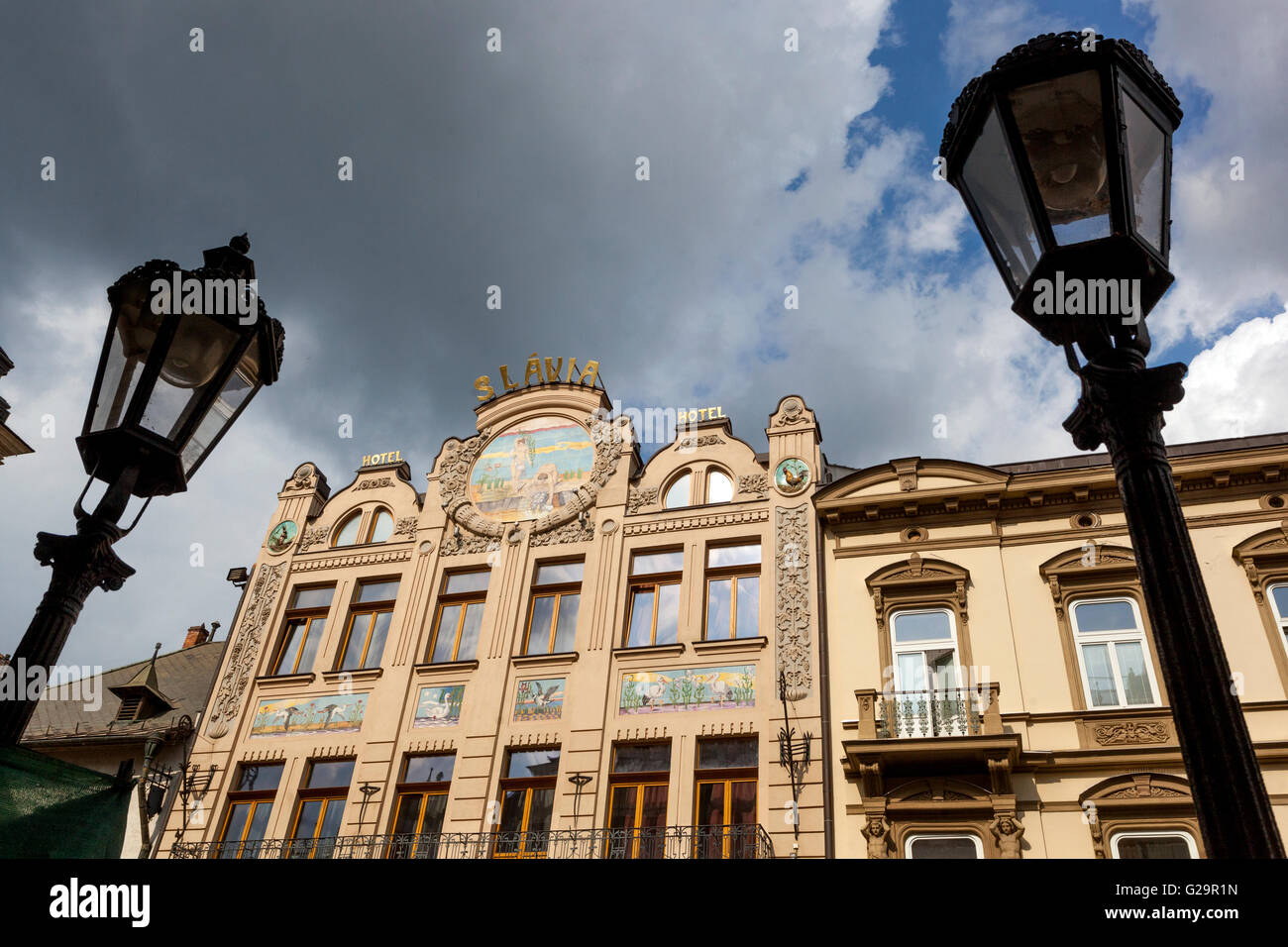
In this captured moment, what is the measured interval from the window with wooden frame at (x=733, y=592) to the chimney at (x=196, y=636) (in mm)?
17032

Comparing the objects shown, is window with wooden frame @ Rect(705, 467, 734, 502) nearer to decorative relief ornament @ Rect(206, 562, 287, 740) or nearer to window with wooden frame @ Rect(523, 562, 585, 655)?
window with wooden frame @ Rect(523, 562, 585, 655)

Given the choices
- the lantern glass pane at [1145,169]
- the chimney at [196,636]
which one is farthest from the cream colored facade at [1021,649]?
the chimney at [196,636]

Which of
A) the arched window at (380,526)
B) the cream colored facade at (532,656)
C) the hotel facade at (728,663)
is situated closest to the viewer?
the hotel facade at (728,663)

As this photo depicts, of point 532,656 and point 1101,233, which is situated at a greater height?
point 532,656


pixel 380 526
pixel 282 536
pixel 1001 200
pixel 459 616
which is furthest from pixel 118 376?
pixel 282 536

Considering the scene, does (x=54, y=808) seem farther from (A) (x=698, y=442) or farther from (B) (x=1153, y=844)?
(A) (x=698, y=442)

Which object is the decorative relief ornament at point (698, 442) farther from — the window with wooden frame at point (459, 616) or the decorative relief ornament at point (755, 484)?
the window with wooden frame at point (459, 616)

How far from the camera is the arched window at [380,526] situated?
21562mm

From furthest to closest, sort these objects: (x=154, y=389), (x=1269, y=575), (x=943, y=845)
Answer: (x=1269, y=575) < (x=943, y=845) < (x=154, y=389)

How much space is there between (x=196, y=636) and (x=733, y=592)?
17.9m

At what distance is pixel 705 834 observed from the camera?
14.5 meters

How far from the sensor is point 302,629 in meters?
20.5

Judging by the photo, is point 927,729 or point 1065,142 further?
point 927,729
